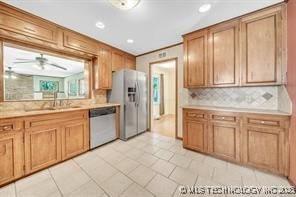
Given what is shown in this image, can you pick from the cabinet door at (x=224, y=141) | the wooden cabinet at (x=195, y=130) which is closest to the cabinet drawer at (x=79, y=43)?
the wooden cabinet at (x=195, y=130)

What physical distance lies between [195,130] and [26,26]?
11.5 feet

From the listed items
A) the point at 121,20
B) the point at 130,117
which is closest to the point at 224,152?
the point at 130,117

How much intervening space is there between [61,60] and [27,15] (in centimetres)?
98

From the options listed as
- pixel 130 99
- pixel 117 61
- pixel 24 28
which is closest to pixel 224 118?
pixel 130 99

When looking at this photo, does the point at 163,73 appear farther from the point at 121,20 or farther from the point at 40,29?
the point at 40,29

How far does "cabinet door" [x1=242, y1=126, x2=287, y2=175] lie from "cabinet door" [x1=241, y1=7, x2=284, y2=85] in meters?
0.79

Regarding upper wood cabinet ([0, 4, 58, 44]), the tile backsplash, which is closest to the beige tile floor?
A: the tile backsplash

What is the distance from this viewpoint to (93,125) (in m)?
2.79

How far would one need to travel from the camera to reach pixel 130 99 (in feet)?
11.4

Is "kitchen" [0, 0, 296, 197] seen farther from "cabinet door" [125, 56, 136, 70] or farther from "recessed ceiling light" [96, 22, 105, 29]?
"cabinet door" [125, 56, 136, 70]

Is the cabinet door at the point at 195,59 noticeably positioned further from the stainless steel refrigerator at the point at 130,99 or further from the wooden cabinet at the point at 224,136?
the stainless steel refrigerator at the point at 130,99

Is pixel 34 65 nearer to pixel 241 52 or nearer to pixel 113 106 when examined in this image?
pixel 113 106

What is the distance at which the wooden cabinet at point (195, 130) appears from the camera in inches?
98.8

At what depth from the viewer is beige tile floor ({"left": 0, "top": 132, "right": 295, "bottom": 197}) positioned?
5.30 ft
